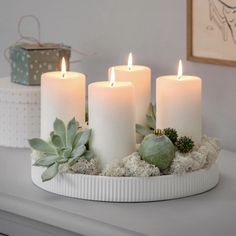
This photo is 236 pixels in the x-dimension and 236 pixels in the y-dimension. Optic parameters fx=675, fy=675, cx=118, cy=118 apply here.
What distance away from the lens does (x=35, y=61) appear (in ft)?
4.37

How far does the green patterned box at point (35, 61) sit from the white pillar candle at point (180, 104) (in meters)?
0.34

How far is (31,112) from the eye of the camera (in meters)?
1.31

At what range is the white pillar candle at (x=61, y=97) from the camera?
109cm

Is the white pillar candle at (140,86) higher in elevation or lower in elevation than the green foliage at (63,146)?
higher

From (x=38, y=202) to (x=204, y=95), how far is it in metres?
0.47

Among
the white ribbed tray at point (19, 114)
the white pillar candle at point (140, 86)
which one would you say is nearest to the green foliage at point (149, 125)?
the white pillar candle at point (140, 86)

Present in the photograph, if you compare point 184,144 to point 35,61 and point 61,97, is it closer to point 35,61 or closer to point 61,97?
point 61,97

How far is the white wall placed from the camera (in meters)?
1.29

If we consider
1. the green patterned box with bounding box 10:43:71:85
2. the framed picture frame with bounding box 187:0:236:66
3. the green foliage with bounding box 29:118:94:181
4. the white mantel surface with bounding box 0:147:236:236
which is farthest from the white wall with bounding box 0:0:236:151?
the green foliage with bounding box 29:118:94:181

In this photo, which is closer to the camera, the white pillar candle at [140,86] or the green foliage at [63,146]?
the green foliage at [63,146]

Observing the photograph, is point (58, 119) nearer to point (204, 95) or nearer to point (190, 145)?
point (190, 145)

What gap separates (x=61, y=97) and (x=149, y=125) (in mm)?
157

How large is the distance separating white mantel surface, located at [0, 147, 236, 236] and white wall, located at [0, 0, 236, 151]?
9.7 inches

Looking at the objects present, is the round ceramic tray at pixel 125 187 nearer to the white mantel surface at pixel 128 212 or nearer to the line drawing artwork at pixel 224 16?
the white mantel surface at pixel 128 212
